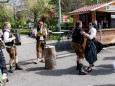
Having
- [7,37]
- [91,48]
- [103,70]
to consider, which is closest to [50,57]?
[91,48]

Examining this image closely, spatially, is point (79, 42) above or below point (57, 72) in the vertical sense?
above

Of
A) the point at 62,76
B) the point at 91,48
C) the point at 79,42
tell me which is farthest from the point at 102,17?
the point at 62,76

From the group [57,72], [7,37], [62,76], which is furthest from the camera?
[57,72]

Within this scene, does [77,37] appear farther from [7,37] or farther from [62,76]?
[7,37]

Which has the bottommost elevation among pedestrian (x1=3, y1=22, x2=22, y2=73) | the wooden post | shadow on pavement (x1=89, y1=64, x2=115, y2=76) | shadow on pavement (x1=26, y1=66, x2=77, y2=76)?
shadow on pavement (x1=26, y1=66, x2=77, y2=76)

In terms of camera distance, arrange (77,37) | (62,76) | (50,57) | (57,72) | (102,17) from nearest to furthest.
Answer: (62,76) < (77,37) < (57,72) < (50,57) < (102,17)

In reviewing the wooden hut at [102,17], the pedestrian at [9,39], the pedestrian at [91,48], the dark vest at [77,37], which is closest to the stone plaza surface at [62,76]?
the pedestrian at [91,48]

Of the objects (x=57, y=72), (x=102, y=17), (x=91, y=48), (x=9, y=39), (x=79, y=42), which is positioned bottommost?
(x=57, y=72)

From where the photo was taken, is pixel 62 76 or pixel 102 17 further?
pixel 102 17

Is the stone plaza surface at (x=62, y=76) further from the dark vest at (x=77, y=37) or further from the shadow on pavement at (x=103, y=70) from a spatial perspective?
the dark vest at (x=77, y=37)

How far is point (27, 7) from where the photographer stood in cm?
5975

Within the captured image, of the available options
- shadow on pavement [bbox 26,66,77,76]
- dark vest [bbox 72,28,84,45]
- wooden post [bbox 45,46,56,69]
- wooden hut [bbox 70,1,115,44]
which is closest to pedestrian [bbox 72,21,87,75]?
dark vest [bbox 72,28,84,45]

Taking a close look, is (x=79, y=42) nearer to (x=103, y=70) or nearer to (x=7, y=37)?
(x=103, y=70)

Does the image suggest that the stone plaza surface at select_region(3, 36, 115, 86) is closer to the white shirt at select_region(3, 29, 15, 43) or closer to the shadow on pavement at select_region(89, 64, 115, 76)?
the shadow on pavement at select_region(89, 64, 115, 76)
